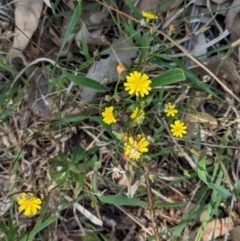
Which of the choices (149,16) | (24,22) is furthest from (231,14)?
(24,22)

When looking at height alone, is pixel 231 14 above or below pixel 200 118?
above

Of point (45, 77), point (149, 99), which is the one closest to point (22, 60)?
point (45, 77)

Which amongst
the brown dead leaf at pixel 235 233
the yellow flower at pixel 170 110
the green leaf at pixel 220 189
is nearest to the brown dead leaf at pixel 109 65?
the yellow flower at pixel 170 110

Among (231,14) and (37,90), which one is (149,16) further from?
(37,90)

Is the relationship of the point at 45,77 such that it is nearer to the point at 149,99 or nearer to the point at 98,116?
the point at 98,116

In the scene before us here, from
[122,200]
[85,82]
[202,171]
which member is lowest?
[122,200]

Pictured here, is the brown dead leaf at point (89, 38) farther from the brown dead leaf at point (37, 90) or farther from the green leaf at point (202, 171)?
the green leaf at point (202, 171)

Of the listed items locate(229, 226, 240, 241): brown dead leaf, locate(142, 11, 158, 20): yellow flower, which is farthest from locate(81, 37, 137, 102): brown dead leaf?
locate(229, 226, 240, 241): brown dead leaf

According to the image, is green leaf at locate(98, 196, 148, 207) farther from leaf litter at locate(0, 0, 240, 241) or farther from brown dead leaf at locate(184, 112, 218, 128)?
brown dead leaf at locate(184, 112, 218, 128)
